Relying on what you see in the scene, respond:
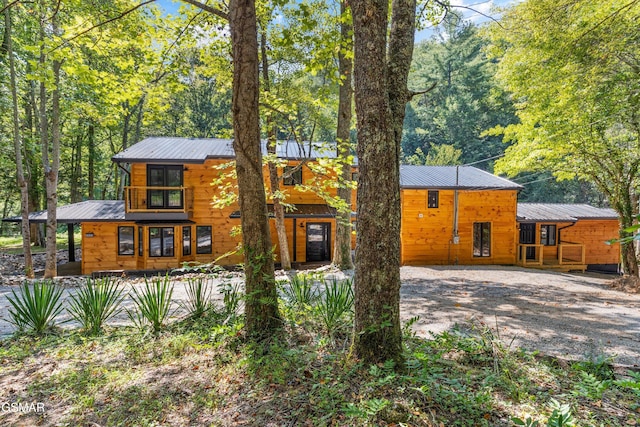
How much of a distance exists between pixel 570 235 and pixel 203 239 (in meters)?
18.6

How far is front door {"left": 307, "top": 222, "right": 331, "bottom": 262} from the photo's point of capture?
14.2 m

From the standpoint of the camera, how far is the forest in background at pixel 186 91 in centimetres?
522

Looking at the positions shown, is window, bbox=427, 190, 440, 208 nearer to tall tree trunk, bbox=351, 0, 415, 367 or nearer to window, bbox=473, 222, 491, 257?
window, bbox=473, 222, 491, 257

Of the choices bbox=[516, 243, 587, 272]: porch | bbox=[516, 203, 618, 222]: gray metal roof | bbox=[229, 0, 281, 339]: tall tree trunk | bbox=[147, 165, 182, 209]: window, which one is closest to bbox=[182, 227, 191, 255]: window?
bbox=[147, 165, 182, 209]: window

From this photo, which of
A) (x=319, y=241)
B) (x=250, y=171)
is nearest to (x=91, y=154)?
(x=319, y=241)

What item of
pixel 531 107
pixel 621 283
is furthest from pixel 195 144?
pixel 621 283

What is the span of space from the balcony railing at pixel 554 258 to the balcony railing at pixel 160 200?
1513 centimetres

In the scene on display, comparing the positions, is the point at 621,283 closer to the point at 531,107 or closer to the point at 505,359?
the point at 531,107

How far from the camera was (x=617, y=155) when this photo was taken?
28.0ft

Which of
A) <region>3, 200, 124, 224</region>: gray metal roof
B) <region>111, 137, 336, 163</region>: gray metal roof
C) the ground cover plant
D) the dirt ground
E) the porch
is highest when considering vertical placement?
<region>111, 137, 336, 163</region>: gray metal roof

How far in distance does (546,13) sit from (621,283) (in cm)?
813

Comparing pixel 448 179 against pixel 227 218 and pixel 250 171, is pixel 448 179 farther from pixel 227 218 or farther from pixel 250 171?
pixel 250 171

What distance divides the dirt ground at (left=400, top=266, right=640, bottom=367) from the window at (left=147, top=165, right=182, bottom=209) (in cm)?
990

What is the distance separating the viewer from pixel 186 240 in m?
13.2
